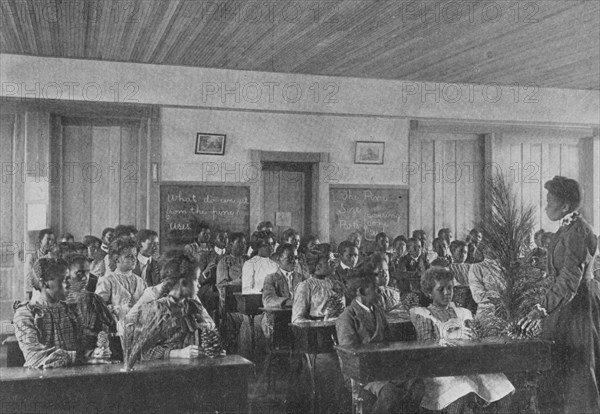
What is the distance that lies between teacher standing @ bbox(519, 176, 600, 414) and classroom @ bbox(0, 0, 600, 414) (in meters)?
0.01

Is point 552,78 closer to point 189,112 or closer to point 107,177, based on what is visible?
point 189,112

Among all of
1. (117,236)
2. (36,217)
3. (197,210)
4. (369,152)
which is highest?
(369,152)

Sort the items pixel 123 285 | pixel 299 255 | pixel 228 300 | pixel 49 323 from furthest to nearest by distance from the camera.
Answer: pixel 299 255 → pixel 228 300 → pixel 123 285 → pixel 49 323

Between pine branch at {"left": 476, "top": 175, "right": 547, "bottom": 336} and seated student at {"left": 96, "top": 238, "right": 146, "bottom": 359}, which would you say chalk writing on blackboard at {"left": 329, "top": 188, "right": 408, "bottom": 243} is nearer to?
seated student at {"left": 96, "top": 238, "right": 146, "bottom": 359}

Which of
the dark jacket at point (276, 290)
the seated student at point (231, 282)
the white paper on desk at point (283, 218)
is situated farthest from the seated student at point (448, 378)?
the white paper on desk at point (283, 218)

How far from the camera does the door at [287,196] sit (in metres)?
10.1

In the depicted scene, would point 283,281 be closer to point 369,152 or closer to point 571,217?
point 571,217

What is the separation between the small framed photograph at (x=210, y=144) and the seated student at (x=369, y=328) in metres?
5.54

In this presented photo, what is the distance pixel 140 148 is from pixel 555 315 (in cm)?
661

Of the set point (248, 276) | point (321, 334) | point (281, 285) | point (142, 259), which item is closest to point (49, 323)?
point (321, 334)

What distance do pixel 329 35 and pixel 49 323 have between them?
197 inches

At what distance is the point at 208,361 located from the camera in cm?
337

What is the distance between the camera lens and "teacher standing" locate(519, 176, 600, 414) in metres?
4.03

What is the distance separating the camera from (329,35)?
7.76 metres
